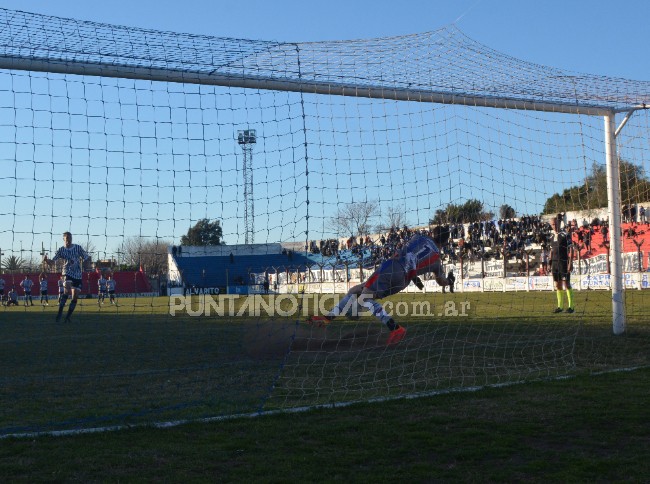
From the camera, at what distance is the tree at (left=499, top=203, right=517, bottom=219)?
9.84m

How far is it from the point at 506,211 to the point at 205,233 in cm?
453

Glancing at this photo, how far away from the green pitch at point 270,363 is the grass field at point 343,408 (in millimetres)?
30

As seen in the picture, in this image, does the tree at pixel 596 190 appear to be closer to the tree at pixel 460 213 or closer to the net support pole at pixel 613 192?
the net support pole at pixel 613 192

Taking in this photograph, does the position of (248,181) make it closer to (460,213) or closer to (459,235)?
(460,213)

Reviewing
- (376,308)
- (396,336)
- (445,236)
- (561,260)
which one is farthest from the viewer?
(561,260)

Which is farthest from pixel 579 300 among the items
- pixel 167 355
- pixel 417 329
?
pixel 167 355

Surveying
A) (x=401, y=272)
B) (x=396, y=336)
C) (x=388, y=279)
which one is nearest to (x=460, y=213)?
(x=401, y=272)

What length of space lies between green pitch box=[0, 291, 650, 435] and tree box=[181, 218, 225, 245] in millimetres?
1492

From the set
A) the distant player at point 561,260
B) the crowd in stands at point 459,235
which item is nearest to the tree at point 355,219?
the crowd in stands at point 459,235

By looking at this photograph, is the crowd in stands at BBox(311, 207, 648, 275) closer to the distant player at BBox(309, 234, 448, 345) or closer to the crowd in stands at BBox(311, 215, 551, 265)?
the crowd in stands at BBox(311, 215, 551, 265)

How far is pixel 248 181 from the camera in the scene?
25.0ft

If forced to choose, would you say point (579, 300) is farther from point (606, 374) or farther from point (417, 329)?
point (606, 374)

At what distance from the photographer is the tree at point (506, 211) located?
32.3 ft

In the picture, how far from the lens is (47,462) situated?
4535 mm
